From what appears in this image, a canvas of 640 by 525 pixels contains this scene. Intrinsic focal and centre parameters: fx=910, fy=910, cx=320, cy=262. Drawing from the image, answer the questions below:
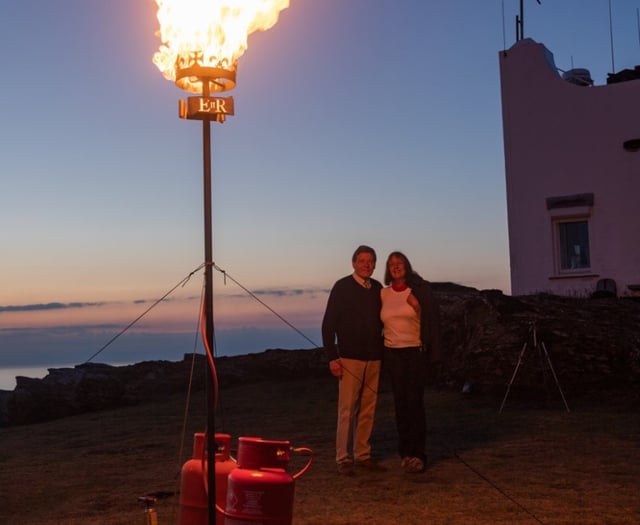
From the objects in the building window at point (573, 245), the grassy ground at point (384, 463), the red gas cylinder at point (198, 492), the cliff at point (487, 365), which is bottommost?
the grassy ground at point (384, 463)

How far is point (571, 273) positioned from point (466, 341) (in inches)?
184

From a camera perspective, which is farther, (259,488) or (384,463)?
(384,463)

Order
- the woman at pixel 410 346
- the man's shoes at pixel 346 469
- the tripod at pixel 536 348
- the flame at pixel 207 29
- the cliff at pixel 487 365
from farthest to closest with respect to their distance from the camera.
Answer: the cliff at pixel 487 365, the tripod at pixel 536 348, the woman at pixel 410 346, the man's shoes at pixel 346 469, the flame at pixel 207 29

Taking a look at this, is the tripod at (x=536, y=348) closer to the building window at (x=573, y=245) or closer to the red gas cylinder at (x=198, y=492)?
the building window at (x=573, y=245)

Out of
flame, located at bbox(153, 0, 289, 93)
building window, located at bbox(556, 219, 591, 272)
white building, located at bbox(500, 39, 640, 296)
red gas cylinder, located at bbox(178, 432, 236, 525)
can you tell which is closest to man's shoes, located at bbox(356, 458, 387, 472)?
red gas cylinder, located at bbox(178, 432, 236, 525)

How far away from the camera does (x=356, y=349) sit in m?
8.66

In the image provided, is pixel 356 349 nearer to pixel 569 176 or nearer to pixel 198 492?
pixel 198 492

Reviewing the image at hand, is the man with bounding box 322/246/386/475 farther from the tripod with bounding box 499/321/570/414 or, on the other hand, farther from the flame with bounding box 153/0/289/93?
the tripod with bounding box 499/321/570/414

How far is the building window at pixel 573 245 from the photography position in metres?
19.8

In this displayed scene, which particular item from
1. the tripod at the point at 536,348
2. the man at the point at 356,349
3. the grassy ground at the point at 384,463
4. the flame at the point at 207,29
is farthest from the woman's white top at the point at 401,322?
the tripod at the point at 536,348

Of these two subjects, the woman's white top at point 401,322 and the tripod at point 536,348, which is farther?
the tripod at point 536,348

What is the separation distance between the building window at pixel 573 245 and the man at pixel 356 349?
12087mm

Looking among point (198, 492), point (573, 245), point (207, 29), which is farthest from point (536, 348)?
point (207, 29)

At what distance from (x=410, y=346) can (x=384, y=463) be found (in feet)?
4.51
